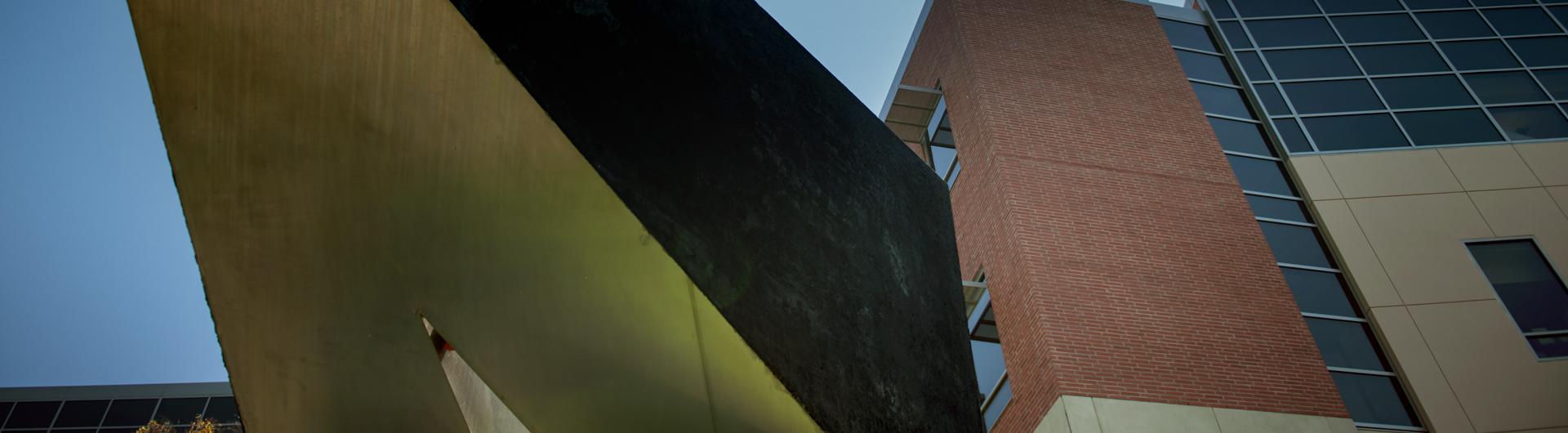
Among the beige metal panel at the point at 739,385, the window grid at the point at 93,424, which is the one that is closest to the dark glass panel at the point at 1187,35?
the beige metal panel at the point at 739,385

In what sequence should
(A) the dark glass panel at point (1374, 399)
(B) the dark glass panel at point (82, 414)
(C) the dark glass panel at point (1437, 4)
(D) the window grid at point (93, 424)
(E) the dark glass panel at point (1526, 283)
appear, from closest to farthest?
(A) the dark glass panel at point (1374, 399), (E) the dark glass panel at point (1526, 283), (C) the dark glass panel at point (1437, 4), (D) the window grid at point (93, 424), (B) the dark glass panel at point (82, 414)

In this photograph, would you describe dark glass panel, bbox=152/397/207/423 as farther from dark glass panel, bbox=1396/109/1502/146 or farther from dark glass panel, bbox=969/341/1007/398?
dark glass panel, bbox=1396/109/1502/146

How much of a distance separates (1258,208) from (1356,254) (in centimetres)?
145

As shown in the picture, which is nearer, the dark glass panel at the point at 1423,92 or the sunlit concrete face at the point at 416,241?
the sunlit concrete face at the point at 416,241

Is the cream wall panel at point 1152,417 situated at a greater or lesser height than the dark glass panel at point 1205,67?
lesser

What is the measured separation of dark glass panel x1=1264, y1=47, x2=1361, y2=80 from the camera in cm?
1620

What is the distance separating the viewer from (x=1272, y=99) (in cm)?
1586

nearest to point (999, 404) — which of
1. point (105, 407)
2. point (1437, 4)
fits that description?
point (1437, 4)

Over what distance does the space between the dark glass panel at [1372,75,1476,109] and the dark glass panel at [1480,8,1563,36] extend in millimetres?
2251

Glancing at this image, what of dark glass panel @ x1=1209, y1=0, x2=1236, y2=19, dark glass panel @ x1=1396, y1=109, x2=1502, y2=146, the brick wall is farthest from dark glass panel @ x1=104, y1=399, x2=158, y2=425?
dark glass panel @ x1=1396, y1=109, x2=1502, y2=146

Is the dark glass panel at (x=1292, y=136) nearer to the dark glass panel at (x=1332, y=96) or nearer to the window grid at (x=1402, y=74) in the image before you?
the window grid at (x=1402, y=74)

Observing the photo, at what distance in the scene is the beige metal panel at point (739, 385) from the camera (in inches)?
106

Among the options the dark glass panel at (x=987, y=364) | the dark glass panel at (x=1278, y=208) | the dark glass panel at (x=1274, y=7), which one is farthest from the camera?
the dark glass panel at (x=1274, y=7)

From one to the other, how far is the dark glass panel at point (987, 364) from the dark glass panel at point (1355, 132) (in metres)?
6.51
